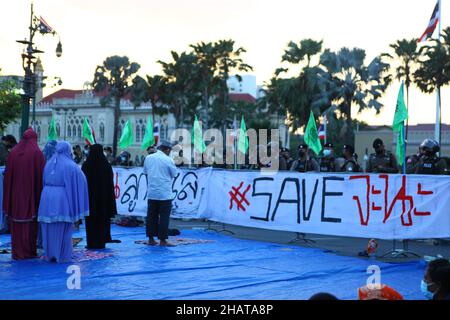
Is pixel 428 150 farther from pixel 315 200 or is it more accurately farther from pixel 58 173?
pixel 58 173

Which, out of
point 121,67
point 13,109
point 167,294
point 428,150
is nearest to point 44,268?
point 167,294

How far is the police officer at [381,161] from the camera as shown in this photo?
1117 centimetres

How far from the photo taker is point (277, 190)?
11.3 m

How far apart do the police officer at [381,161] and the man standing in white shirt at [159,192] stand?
3768 mm

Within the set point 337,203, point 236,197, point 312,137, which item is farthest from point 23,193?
point 312,137

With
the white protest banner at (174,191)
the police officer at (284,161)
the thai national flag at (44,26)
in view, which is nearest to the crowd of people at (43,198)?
the white protest banner at (174,191)

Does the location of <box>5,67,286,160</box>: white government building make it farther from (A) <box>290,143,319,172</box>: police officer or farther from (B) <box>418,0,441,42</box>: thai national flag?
(A) <box>290,143,319,172</box>: police officer

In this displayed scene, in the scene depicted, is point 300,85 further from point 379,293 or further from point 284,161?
point 379,293

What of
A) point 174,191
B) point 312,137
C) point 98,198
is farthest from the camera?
point 312,137

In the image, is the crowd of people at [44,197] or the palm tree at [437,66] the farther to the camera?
the palm tree at [437,66]

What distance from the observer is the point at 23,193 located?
28.4 ft

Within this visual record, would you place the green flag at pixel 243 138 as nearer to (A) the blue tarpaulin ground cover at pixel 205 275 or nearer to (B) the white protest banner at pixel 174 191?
(B) the white protest banner at pixel 174 191

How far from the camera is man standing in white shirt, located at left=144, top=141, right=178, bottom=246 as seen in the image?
405 inches

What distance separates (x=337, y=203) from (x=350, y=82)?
32.5 metres
